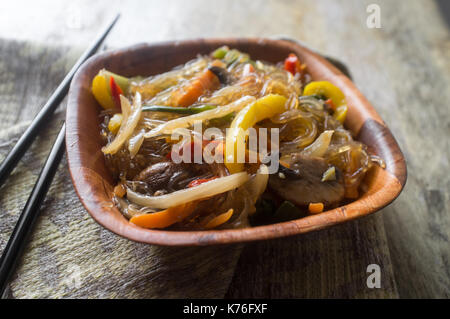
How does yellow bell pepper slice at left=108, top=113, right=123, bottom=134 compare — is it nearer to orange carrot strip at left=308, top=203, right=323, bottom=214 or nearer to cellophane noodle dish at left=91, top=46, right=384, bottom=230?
cellophane noodle dish at left=91, top=46, right=384, bottom=230

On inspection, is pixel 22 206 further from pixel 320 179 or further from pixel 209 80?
pixel 320 179

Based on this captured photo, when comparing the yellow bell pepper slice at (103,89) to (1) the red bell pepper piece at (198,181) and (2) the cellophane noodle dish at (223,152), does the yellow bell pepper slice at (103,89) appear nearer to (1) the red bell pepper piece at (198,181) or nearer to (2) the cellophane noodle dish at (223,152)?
(2) the cellophane noodle dish at (223,152)

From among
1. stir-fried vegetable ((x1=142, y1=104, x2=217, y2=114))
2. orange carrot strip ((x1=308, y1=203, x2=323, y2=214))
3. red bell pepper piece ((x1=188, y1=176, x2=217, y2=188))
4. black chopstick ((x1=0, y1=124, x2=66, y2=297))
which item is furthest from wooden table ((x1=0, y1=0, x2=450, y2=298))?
stir-fried vegetable ((x1=142, y1=104, x2=217, y2=114))

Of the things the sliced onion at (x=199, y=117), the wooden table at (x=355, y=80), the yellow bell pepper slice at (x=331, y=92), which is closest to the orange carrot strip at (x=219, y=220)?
the wooden table at (x=355, y=80)
